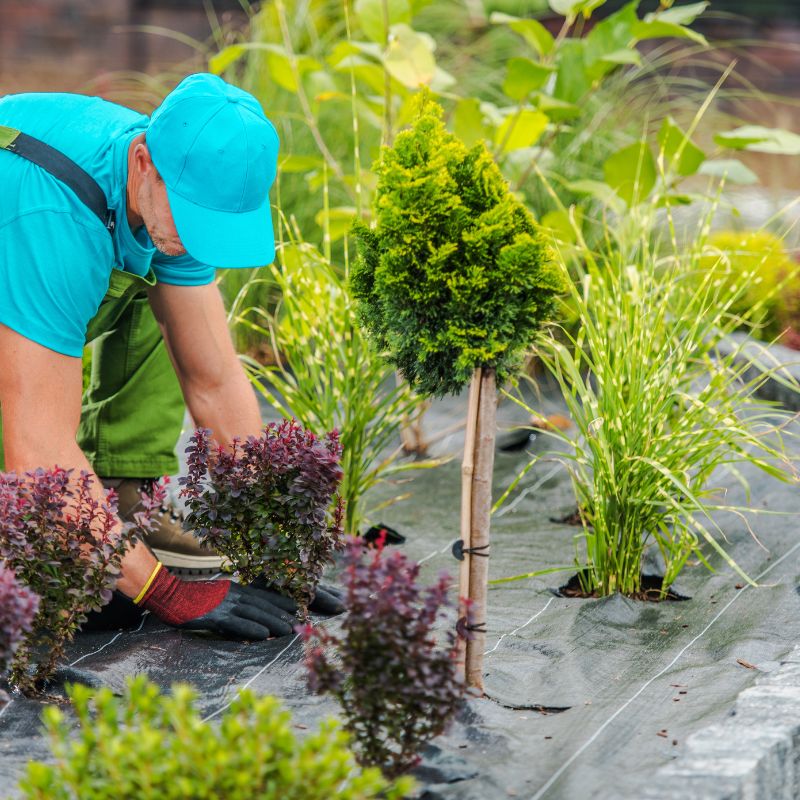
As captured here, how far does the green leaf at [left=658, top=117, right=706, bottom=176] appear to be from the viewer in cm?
339

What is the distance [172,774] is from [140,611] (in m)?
1.21

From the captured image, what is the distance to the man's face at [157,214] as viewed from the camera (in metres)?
2.17

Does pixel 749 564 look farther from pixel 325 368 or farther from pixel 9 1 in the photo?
pixel 9 1

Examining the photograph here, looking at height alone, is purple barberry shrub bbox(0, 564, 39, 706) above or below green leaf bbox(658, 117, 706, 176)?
below

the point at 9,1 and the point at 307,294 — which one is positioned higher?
the point at 9,1

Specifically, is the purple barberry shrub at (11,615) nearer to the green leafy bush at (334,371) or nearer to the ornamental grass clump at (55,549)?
the ornamental grass clump at (55,549)

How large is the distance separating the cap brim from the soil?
1.23 metres

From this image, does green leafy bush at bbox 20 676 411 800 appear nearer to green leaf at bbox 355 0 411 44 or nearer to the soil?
the soil

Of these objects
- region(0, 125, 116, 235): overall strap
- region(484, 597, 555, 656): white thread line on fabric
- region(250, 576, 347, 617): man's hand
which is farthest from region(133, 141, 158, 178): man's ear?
region(484, 597, 555, 656): white thread line on fabric

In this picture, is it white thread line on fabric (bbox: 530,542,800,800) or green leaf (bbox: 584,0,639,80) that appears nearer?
white thread line on fabric (bbox: 530,542,800,800)

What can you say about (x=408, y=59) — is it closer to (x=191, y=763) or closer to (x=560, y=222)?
(x=560, y=222)

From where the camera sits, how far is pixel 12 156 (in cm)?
223

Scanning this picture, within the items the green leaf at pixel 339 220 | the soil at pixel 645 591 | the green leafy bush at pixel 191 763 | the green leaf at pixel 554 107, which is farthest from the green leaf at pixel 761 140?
the green leafy bush at pixel 191 763

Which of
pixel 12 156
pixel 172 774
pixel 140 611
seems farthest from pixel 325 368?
pixel 172 774
